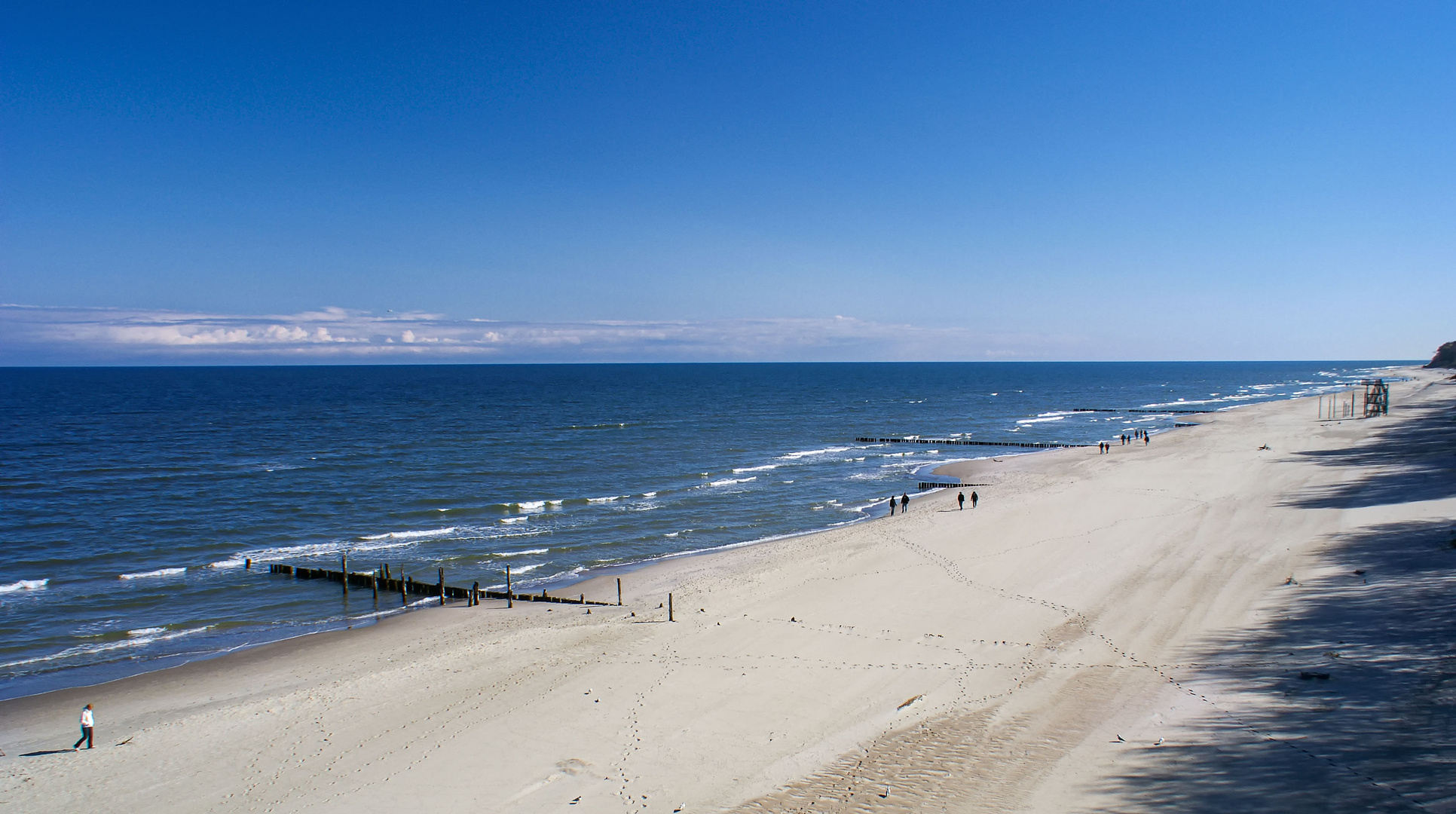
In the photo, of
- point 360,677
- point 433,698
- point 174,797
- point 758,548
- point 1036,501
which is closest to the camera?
point 174,797

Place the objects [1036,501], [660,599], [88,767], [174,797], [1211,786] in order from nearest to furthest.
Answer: [1211,786], [174,797], [88,767], [660,599], [1036,501]

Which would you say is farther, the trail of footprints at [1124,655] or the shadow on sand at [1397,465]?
the shadow on sand at [1397,465]

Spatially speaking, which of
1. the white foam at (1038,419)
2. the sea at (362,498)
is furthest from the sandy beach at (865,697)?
the white foam at (1038,419)

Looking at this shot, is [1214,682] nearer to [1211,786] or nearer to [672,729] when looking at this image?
[1211,786]

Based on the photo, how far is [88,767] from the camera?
47.4 feet

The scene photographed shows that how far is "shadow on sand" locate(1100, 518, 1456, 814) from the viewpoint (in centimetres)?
1069

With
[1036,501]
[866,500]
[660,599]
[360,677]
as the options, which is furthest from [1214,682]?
[866,500]

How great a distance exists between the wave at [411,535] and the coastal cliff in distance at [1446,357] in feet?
671

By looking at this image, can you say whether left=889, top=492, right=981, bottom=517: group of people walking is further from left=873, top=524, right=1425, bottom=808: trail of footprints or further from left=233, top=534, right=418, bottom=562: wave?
left=233, top=534, right=418, bottom=562: wave

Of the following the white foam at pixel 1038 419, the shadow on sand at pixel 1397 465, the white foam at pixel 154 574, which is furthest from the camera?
the white foam at pixel 1038 419

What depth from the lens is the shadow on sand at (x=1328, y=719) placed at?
10.7 metres

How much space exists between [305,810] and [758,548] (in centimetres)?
2173

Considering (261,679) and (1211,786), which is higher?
(1211,786)

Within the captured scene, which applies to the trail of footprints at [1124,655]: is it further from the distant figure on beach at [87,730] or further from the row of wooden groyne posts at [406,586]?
the distant figure on beach at [87,730]
